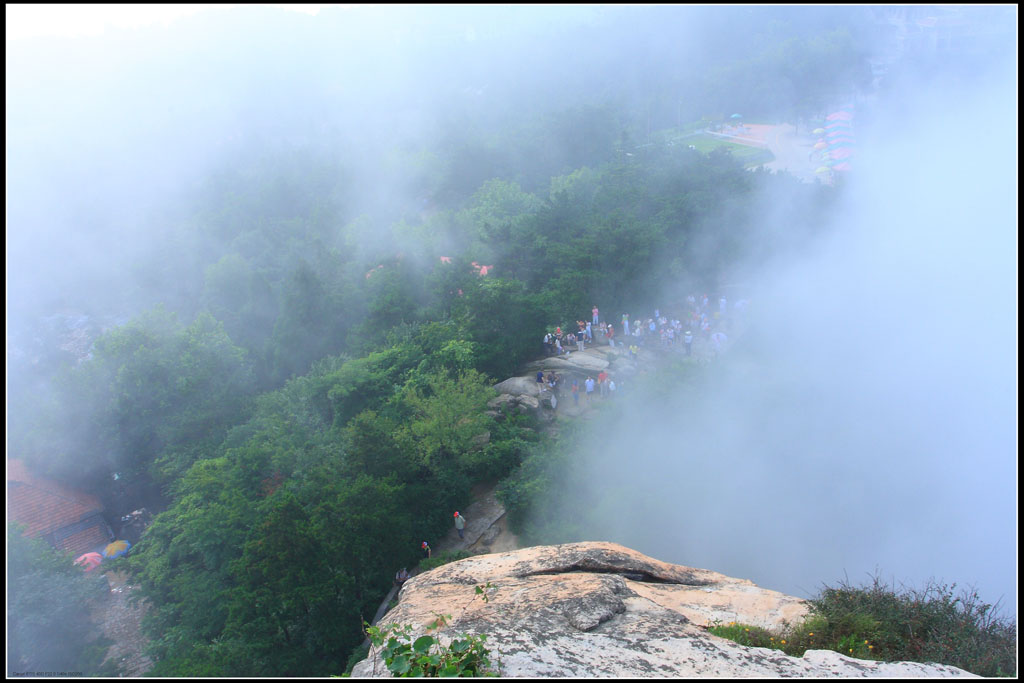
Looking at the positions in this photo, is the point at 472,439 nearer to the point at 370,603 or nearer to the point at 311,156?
the point at 370,603

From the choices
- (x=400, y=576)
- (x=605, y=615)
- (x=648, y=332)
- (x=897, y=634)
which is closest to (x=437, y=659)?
(x=605, y=615)

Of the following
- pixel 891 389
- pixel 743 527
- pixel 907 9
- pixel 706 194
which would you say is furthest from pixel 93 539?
pixel 907 9

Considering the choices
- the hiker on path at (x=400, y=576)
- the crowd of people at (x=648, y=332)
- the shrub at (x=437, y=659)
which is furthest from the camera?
the crowd of people at (x=648, y=332)

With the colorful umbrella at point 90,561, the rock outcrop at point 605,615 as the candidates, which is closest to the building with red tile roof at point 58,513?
the colorful umbrella at point 90,561

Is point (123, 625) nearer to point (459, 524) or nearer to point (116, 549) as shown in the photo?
point (116, 549)

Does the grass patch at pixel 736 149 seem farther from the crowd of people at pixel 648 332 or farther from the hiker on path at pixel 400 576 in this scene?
the hiker on path at pixel 400 576

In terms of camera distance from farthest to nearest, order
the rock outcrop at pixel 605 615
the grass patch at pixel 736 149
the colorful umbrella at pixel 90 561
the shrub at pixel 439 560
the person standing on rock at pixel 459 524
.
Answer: the grass patch at pixel 736 149 < the colorful umbrella at pixel 90 561 < the person standing on rock at pixel 459 524 < the shrub at pixel 439 560 < the rock outcrop at pixel 605 615

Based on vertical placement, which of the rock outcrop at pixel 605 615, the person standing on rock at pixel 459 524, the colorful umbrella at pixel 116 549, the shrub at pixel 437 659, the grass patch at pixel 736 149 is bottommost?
the colorful umbrella at pixel 116 549
